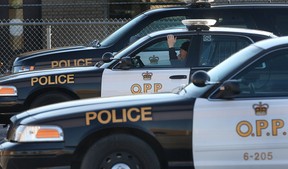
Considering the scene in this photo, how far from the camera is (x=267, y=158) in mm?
4965

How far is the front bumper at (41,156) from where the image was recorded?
5.07m

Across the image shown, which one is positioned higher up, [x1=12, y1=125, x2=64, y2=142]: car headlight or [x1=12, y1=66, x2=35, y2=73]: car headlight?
[x1=12, y1=66, x2=35, y2=73]: car headlight

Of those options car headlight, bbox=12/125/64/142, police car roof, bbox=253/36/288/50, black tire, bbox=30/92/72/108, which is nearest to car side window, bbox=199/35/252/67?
black tire, bbox=30/92/72/108

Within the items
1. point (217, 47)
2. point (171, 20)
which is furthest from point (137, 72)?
point (171, 20)

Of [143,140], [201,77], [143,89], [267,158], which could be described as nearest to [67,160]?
[143,140]

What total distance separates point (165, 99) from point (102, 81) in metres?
2.68

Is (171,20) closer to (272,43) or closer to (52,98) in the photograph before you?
(52,98)

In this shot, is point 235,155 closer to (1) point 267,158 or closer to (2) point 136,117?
(1) point 267,158

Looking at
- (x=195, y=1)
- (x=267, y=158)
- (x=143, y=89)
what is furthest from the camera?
(x=195, y=1)

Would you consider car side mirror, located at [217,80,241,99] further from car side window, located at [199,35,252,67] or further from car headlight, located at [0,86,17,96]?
car headlight, located at [0,86,17,96]

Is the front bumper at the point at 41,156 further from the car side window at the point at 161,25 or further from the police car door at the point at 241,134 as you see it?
the car side window at the point at 161,25

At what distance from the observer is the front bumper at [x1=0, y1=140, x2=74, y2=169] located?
200 inches

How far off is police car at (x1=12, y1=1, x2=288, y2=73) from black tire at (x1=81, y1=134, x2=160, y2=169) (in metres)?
4.18

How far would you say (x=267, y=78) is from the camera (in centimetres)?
518
